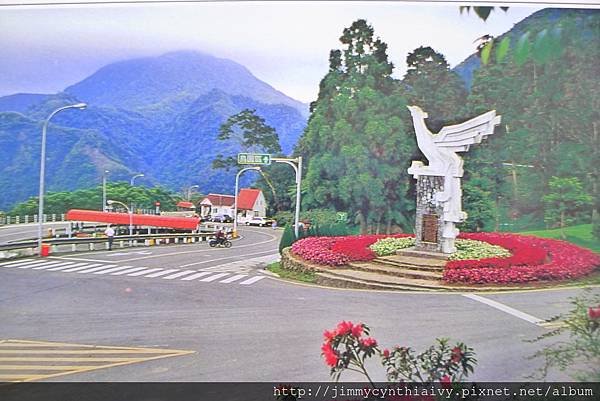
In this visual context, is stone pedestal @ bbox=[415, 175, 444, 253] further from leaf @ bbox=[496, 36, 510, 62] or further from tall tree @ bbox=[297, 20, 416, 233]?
leaf @ bbox=[496, 36, 510, 62]

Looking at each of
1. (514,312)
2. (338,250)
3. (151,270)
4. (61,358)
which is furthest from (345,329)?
(61,358)

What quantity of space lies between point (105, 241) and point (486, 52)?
2317 millimetres

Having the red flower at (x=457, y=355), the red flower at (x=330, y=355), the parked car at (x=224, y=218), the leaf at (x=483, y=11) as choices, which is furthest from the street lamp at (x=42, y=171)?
the red flower at (x=457, y=355)

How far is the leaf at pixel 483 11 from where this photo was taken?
9.17ft

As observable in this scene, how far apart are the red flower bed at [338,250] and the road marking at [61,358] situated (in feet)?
2.70

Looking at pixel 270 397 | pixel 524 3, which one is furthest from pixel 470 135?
pixel 270 397

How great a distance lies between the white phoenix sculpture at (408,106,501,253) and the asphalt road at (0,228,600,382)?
0.42m

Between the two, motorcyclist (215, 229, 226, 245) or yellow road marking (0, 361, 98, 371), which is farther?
motorcyclist (215, 229, 226, 245)

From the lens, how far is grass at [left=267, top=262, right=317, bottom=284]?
9.74 ft

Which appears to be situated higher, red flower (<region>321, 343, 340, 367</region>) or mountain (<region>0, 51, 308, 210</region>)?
mountain (<region>0, 51, 308, 210</region>)

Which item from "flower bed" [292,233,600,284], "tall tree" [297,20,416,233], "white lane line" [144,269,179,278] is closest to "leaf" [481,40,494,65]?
"tall tree" [297,20,416,233]

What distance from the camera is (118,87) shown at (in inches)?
118

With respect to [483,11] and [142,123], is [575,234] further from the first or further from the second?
[142,123]

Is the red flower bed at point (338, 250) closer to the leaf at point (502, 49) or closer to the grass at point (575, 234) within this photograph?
the grass at point (575, 234)
